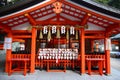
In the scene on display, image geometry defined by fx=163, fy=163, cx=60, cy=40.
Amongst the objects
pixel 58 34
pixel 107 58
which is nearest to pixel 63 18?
pixel 58 34

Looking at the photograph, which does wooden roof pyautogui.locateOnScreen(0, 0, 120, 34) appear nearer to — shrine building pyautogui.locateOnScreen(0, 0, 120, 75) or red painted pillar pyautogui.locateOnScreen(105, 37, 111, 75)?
shrine building pyautogui.locateOnScreen(0, 0, 120, 75)

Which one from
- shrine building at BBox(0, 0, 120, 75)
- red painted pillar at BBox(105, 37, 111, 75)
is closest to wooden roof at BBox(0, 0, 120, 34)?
shrine building at BBox(0, 0, 120, 75)

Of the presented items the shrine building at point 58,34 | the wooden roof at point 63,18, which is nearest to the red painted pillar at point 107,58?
the shrine building at point 58,34

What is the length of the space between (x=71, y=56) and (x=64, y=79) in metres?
2.21

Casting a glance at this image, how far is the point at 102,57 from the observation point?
9742 millimetres

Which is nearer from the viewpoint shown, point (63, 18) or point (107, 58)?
point (107, 58)

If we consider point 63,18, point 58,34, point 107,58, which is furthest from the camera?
point 63,18

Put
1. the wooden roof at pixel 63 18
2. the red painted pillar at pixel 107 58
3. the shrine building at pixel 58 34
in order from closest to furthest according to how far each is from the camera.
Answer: the wooden roof at pixel 63 18
the shrine building at pixel 58 34
the red painted pillar at pixel 107 58

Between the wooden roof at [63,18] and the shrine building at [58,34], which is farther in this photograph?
the shrine building at [58,34]

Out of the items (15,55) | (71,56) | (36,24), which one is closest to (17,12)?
(36,24)

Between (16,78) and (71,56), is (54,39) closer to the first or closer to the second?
(71,56)

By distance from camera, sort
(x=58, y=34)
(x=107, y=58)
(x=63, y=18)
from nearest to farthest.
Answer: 1. (x=58, y=34)
2. (x=107, y=58)
3. (x=63, y=18)

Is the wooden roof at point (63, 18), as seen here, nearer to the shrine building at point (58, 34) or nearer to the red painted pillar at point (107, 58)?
the shrine building at point (58, 34)

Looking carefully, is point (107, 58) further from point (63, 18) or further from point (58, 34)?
point (63, 18)
